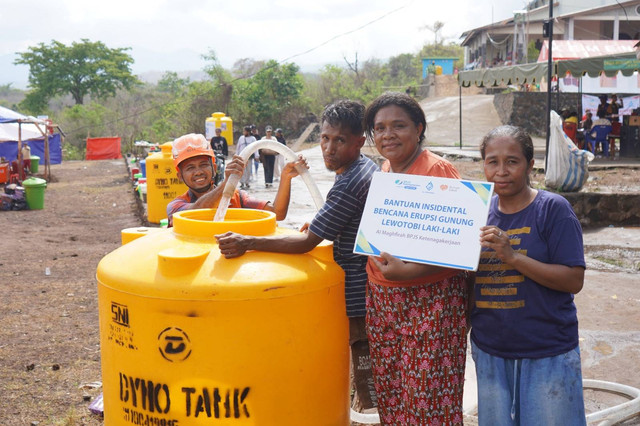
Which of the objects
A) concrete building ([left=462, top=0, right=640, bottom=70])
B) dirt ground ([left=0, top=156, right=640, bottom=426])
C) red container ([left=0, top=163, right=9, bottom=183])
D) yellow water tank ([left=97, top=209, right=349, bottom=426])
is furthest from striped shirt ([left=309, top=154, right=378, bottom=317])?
concrete building ([left=462, top=0, right=640, bottom=70])

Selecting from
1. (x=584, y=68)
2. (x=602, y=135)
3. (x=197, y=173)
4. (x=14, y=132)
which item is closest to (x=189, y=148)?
(x=197, y=173)

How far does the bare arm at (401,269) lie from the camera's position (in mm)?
2176

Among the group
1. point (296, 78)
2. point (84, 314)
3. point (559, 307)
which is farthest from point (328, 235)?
point (296, 78)

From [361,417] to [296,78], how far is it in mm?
30310

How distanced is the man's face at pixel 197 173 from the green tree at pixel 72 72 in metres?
45.2

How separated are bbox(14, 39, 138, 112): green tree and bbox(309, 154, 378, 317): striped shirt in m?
46.3

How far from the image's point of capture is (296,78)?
32.7 meters

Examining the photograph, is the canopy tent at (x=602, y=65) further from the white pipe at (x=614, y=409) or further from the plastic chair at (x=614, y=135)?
the white pipe at (x=614, y=409)

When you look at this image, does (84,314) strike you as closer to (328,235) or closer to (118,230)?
(328,235)

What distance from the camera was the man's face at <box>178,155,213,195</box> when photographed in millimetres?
3361

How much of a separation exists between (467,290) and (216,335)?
0.90 metres

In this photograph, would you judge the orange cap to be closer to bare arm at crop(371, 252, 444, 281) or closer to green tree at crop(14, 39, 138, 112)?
bare arm at crop(371, 252, 444, 281)

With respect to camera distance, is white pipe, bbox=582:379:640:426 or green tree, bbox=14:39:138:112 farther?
green tree, bbox=14:39:138:112

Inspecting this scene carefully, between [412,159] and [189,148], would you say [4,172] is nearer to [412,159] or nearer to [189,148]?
[189,148]
